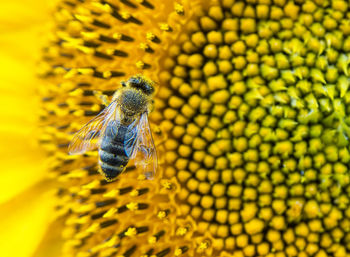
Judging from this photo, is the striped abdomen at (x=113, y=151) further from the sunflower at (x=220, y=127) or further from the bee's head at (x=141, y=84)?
the sunflower at (x=220, y=127)

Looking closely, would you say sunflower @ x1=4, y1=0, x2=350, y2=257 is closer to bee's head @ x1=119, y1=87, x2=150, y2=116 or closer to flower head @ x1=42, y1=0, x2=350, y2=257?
flower head @ x1=42, y1=0, x2=350, y2=257

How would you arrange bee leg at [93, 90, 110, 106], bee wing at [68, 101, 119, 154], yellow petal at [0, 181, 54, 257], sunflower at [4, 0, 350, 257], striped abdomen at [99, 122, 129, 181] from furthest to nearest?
yellow petal at [0, 181, 54, 257] → bee leg at [93, 90, 110, 106] → sunflower at [4, 0, 350, 257] → bee wing at [68, 101, 119, 154] → striped abdomen at [99, 122, 129, 181]

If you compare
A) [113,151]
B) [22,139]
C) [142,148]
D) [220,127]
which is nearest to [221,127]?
[220,127]

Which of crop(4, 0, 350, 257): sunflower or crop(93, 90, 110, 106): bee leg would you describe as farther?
crop(93, 90, 110, 106): bee leg

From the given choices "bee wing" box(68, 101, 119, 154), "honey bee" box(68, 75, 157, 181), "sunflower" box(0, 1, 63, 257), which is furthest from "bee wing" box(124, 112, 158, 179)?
"sunflower" box(0, 1, 63, 257)

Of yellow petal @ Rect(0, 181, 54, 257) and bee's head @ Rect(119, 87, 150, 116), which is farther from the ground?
bee's head @ Rect(119, 87, 150, 116)

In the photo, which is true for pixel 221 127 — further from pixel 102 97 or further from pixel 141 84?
pixel 102 97

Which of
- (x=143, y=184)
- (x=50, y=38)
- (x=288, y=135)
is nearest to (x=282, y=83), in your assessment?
(x=288, y=135)

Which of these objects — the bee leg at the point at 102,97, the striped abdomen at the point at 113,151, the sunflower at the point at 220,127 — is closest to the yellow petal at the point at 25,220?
the sunflower at the point at 220,127

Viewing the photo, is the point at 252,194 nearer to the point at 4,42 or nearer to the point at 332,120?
the point at 332,120
